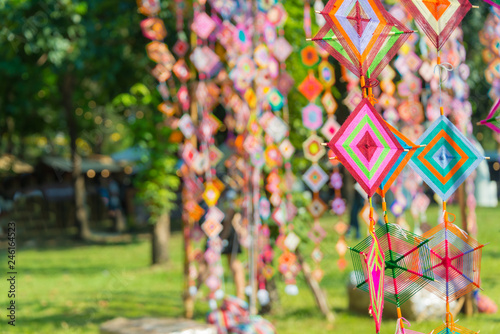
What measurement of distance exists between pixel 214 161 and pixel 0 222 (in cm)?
980

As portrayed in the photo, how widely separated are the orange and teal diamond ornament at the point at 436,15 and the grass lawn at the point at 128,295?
132 inches

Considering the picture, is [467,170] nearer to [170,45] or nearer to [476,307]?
[476,307]

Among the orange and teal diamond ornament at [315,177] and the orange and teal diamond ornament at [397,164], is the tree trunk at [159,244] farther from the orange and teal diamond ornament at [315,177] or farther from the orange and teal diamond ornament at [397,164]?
the orange and teal diamond ornament at [397,164]

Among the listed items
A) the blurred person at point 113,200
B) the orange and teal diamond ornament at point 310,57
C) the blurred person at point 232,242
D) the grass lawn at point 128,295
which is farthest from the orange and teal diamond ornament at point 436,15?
the blurred person at point 113,200

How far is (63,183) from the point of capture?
55.3 feet

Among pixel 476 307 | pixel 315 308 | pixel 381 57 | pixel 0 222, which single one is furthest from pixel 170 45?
pixel 0 222

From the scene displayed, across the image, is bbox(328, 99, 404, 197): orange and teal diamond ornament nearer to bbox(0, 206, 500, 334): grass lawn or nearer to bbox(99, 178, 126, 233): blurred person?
bbox(0, 206, 500, 334): grass lawn

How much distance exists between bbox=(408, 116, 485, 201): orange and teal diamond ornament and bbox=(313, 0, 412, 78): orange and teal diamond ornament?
204mm

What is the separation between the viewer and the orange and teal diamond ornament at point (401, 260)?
1.40 m

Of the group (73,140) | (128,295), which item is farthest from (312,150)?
(73,140)

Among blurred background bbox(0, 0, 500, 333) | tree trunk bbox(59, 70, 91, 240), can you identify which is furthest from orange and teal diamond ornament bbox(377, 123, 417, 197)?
tree trunk bbox(59, 70, 91, 240)

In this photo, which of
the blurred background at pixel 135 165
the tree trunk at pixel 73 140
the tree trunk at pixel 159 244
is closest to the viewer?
the blurred background at pixel 135 165

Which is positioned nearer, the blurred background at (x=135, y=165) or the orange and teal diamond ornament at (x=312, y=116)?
the orange and teal diamond ornament at (x=312, y=116)

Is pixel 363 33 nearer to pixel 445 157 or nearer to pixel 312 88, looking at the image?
pixel 445 157
